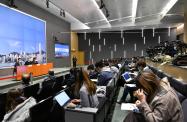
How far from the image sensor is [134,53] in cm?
2166

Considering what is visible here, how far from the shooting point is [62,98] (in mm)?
3111

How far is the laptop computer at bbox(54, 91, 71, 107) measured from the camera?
296 centimetres

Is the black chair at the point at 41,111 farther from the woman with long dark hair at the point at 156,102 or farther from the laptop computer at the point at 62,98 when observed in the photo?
the woman with long dark hair at the point at 156,102

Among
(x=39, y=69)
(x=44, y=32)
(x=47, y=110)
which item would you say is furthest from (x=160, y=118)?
(x=44, y=32)

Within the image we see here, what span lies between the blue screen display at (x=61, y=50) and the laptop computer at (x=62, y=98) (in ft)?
44.6

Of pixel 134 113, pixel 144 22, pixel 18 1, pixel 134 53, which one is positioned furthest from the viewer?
pixel 134 53

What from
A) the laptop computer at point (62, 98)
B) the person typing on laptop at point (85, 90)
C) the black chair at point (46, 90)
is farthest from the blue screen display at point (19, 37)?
the person typing on laptop at point (85, 90)

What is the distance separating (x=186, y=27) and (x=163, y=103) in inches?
460

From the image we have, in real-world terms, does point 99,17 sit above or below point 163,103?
above

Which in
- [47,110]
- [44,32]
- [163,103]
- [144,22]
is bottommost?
[47,110]

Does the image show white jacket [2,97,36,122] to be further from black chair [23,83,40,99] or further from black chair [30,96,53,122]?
black chair [23,83,40,99]

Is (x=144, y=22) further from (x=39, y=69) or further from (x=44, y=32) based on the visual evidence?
(x=39, y=69)

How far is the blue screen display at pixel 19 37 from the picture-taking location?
32.7 feet

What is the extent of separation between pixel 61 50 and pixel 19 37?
21.5 feet
